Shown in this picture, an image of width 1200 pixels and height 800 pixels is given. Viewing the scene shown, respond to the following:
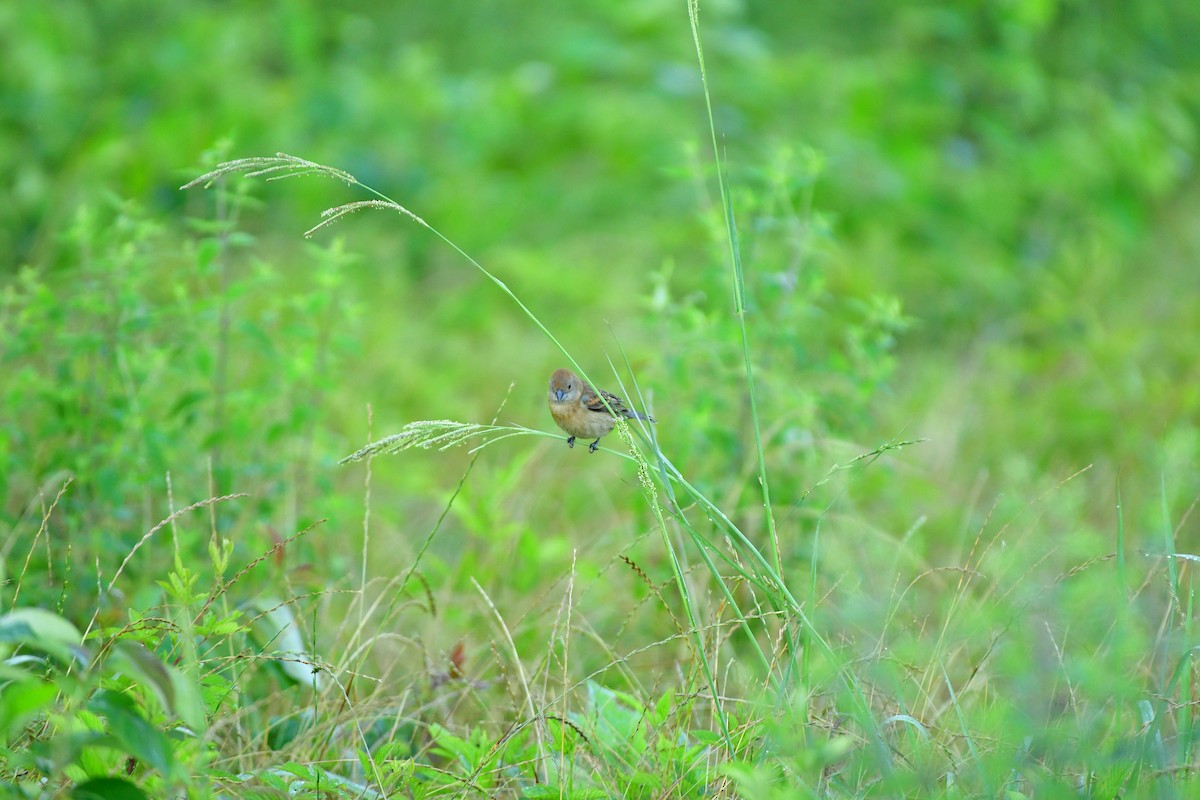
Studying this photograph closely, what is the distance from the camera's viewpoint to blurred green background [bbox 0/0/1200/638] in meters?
3.12

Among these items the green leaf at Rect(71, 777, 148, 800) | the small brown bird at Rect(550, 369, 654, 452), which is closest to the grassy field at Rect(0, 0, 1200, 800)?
the green leaf at Rect(71, 777, 148, 800)

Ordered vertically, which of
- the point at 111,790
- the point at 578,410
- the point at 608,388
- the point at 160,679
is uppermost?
the point at 160,679

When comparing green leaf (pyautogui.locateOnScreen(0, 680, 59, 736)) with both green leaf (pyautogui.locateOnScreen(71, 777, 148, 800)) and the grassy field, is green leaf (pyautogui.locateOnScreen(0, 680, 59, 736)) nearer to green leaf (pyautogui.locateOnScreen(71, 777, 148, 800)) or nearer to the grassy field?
the grassy field

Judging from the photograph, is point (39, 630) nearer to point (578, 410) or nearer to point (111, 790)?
point (111, 790)

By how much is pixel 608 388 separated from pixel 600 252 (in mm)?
1418

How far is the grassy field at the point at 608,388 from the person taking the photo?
1911mm

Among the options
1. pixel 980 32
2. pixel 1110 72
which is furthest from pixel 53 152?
pixel 1110 72

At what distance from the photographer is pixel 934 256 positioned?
629cm

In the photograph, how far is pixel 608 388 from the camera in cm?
491

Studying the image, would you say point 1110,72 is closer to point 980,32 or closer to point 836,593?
point 980,32

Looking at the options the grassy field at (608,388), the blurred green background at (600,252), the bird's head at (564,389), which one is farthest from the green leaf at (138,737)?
the bird's head at (564,389)

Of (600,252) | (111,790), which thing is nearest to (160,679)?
(111,790)

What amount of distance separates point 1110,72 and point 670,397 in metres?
5.87

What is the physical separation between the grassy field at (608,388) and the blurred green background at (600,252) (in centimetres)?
3
